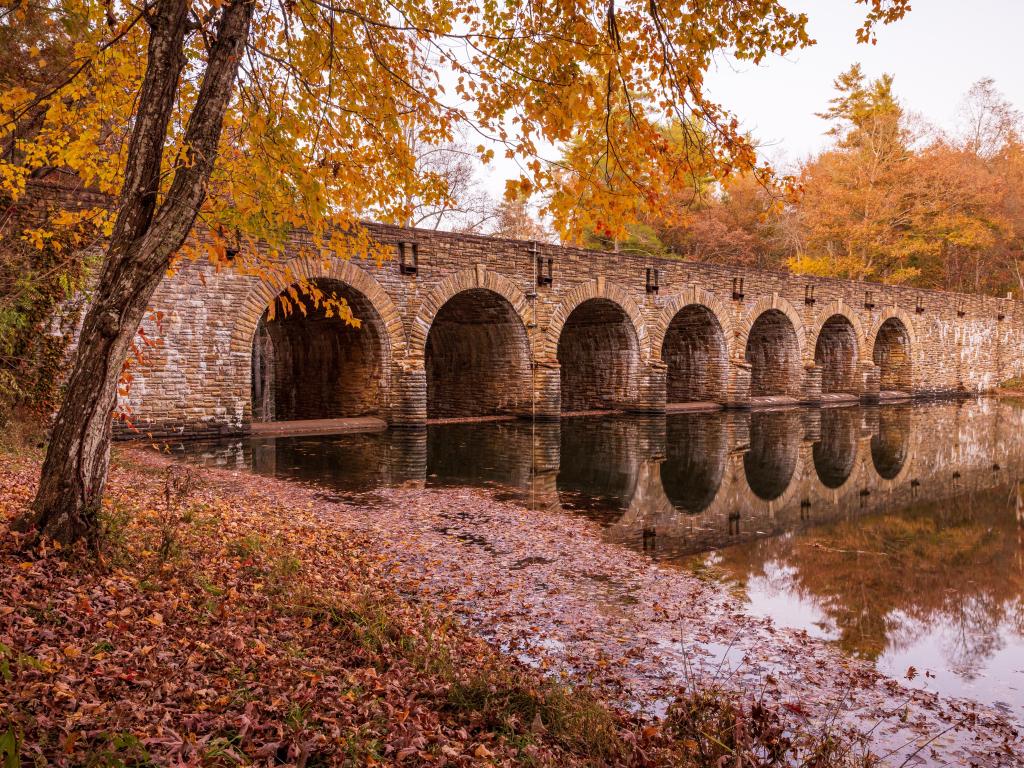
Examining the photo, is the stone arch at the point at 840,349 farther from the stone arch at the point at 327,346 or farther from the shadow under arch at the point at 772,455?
the stone arch at the point at 327,346

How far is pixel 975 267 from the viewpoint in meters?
47.1

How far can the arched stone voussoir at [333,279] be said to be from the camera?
15.1 meters

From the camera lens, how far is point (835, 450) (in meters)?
16.1

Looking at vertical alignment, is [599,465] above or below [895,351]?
below

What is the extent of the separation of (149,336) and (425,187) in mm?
9554

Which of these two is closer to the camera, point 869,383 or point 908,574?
point 908,574

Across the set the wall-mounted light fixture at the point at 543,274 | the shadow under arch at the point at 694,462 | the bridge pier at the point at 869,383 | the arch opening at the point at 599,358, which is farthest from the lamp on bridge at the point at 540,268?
the bridge pier at the point at 869,383

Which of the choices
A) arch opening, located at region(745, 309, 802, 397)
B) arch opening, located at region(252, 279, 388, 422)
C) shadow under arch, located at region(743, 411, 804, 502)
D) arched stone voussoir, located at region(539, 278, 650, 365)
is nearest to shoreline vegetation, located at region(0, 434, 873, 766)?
shadow under arch, located at region(743, 411, 804, 502)

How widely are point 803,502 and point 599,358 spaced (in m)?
13.5

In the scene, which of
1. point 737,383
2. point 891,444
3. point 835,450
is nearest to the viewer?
point 835,450

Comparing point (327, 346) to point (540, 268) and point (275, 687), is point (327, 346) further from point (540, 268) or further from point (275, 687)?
point (275, 687)

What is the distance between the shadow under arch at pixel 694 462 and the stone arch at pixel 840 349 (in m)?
11.3

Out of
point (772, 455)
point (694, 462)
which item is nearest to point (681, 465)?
point (694, 462)

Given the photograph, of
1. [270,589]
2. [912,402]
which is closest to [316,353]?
[270,589]
